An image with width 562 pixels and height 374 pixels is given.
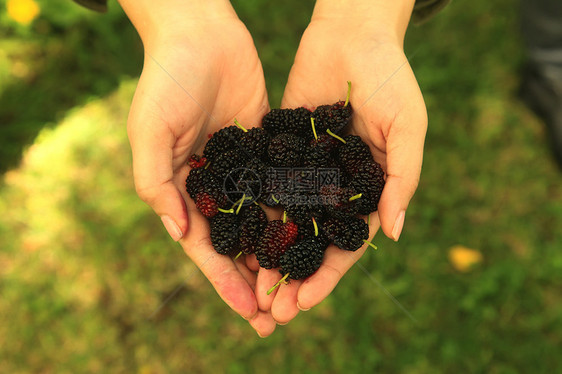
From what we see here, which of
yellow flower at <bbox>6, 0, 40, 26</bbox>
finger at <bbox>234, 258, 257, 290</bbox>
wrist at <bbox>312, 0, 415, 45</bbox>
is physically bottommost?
finger at <bbox>234, 258, 257, 290</bbox>

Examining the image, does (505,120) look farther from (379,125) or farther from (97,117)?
(97,117)

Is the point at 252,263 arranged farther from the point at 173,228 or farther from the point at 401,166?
the point at 401,166

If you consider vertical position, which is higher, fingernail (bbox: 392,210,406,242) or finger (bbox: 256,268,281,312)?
fingernail (bbox: 392,210,406,242)

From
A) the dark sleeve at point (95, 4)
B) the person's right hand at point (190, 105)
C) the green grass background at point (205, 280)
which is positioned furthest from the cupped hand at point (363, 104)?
the dark sleeve at point (95, 4)

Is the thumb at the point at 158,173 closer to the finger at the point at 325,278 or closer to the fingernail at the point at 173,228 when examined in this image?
the fingernail at the point at 173,228

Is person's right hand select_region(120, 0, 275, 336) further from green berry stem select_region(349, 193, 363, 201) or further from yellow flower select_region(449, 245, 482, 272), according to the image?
yellow flower select_region(449, 245, 482, 272)

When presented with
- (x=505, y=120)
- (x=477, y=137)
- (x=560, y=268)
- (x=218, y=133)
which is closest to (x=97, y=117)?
(x=218, y=133)

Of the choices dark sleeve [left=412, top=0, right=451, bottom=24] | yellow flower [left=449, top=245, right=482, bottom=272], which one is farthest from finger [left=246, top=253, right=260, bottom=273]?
dark sleeve [left=412, top=0, right=451, bottom=24]
